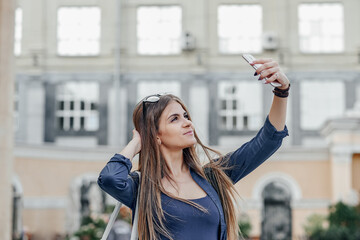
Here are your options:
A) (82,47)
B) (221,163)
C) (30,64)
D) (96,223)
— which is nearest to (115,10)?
(82,47)

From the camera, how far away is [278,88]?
62.0 inches

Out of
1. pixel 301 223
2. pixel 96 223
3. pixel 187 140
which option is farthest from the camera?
pixel 301 223

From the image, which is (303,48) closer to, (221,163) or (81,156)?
(81,156)

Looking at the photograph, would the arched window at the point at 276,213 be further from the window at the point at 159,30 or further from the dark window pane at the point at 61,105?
the dark window pane at the point at 61,105

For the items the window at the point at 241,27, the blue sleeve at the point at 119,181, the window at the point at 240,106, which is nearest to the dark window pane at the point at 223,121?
the window at the point at 240,106

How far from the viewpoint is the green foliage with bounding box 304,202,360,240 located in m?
9.42

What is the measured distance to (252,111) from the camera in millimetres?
15047

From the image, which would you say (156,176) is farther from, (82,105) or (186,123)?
(82,105)

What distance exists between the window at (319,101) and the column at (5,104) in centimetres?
1178

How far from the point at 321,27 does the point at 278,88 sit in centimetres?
1422

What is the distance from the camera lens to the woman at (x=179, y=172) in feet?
4.89

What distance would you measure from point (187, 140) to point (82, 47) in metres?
14.3

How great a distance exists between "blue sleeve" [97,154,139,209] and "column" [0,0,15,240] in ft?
7.88

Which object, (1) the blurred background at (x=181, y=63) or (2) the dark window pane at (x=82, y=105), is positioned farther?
(2) the dark window pane at (x=82, y=105)
